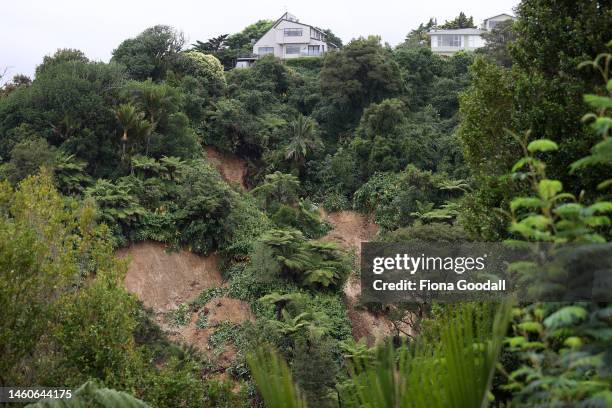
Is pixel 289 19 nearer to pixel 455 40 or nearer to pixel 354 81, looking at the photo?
pixel 455 40

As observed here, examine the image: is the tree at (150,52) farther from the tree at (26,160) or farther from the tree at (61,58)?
the tree at (26,160)

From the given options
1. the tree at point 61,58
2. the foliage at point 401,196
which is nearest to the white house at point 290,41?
A: the tree at point 61,58

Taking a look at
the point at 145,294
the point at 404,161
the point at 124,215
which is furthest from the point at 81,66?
the point at 404,161

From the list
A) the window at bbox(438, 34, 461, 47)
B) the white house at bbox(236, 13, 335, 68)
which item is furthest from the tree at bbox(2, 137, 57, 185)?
the window at bbox(438, 34, 461, 47)

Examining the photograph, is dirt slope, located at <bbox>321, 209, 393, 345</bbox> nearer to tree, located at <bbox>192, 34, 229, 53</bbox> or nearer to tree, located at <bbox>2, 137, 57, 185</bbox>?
tree, located at <bbox>2, 137, 57, 185</bbox>

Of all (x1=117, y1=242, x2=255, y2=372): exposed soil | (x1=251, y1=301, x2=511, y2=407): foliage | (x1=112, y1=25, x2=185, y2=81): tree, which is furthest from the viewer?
(x1=112, y1=25, x2=185, y2=81): tree

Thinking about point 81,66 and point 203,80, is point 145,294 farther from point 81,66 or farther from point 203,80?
point 203,80

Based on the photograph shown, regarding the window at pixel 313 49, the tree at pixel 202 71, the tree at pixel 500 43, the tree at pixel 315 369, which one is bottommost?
the tree at pixel 315 369
